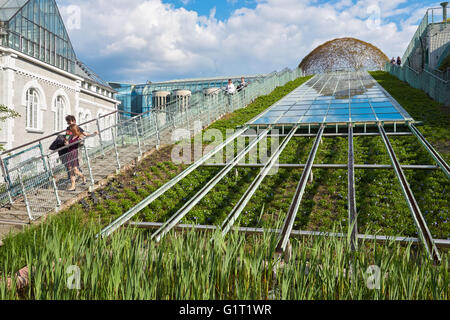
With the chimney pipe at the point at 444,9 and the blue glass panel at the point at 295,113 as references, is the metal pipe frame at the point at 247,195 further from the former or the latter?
the chimney pipe at the point at 444,9

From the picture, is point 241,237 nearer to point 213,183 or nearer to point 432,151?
point 213,183

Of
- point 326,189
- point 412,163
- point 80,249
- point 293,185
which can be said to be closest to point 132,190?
point 293,185

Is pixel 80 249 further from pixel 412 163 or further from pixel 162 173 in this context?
pixel 412 163

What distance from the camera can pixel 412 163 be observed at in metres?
7.49

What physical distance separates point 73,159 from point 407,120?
9.75 m

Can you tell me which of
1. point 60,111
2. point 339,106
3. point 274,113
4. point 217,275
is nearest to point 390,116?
point 339,106

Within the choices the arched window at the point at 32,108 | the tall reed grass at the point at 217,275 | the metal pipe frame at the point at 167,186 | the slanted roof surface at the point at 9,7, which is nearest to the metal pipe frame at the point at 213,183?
the metal pipe frame at the point at 167,186

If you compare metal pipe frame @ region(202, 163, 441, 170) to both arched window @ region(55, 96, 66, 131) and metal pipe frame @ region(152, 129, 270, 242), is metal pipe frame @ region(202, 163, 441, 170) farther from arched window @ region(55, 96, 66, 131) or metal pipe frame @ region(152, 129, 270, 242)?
arched window @ region(55, 96, 66, 131)

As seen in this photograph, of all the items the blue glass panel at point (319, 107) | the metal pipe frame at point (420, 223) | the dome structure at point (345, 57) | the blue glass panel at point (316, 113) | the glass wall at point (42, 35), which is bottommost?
the metal pipe frame at point (420, 223)

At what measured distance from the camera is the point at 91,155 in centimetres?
926

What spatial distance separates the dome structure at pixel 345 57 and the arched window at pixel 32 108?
2666 centimetres

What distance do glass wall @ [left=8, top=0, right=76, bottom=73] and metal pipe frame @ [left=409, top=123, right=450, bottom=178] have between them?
1817cm

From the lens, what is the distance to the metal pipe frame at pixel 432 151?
20.4 feet

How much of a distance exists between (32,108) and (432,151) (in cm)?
1877
